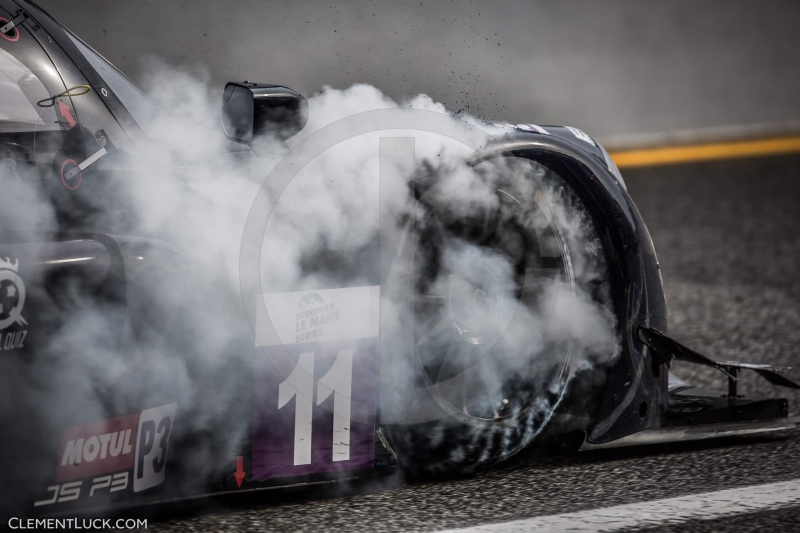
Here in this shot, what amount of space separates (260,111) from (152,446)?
0.81 metres

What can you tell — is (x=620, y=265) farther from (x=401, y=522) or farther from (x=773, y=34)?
(x=773, y=34)

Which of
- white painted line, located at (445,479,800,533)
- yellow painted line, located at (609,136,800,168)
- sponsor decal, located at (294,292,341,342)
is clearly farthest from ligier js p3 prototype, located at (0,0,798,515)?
yellow painted line, located at (609,136,800,168)

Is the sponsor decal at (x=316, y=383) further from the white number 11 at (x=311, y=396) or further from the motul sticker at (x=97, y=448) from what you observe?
the motul sticker at (x=97, y=448)

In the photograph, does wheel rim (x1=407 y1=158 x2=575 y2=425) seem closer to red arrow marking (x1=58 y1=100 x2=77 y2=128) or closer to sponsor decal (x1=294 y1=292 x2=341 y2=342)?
sponsor decal (x1=294 y1=292 x2=341 y2=342)

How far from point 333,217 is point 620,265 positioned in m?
0.86

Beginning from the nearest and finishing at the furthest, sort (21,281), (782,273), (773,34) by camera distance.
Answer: (21,281) → (782,273) → (773,34)

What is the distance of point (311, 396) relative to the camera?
8.07ft

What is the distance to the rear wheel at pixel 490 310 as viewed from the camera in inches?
104

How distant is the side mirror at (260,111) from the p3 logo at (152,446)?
2.22ft

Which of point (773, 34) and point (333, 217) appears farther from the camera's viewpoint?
point (773, 34)

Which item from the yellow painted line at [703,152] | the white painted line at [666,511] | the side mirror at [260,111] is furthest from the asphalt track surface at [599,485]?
the yellow painted line at [703,152]

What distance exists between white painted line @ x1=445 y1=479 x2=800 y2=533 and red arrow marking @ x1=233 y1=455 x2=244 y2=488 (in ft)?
1.63

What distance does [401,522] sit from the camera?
7.98 ft

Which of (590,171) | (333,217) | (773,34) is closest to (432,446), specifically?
(333,217)
